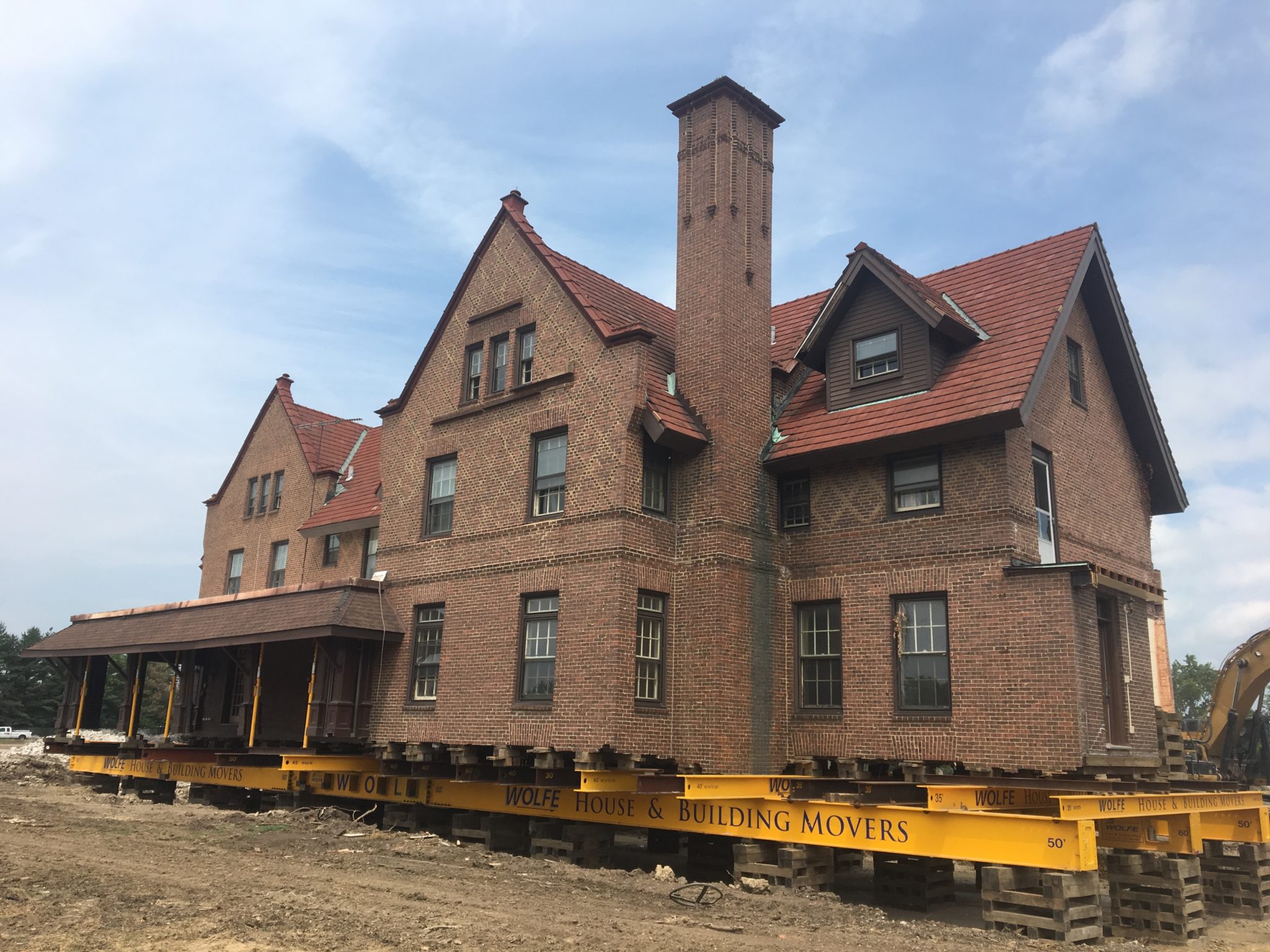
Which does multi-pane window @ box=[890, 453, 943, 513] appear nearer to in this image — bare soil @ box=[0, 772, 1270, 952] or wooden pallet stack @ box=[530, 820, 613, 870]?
bare soil @ box=[0, 772, 1270, 952]

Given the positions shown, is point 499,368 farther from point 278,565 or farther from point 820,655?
point 278,565

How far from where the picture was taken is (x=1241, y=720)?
31.0 m

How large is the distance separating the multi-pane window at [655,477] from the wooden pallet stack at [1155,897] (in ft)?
29.5

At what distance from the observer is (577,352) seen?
19.3 meters

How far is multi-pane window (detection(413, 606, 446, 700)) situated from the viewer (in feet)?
66.1

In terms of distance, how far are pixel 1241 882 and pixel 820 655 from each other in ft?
24.0

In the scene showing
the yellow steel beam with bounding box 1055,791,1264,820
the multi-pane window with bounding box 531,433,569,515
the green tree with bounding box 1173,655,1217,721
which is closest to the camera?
the yellow steel beam with bounding box 1055,791,1264,820

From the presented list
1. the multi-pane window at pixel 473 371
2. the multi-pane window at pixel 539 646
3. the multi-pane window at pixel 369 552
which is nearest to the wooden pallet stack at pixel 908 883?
the multi-pane window at pixel 539 646

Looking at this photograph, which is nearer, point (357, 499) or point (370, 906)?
point (370, 906)

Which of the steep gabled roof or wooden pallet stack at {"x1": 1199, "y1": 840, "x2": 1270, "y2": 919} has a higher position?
the steep gabled roof

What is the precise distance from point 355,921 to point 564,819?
7756 millimetres

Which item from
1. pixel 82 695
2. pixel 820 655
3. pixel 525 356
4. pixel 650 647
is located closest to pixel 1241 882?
pixel 820 655

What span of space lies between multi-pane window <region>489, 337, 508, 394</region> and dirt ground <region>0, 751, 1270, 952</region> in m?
8.81

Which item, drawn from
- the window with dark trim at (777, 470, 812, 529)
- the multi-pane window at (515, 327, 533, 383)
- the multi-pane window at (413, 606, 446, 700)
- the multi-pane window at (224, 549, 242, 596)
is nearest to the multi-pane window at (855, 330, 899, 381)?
the window with dark trim at (777, 470, 812, 529)
